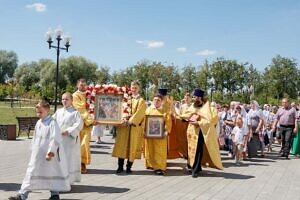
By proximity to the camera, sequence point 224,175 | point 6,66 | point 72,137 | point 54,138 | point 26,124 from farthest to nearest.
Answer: point 6,66 → point 26,124 → point 224,175 → point 72,137 → point 54,138

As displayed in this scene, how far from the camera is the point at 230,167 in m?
12.7

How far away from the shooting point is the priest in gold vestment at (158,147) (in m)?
11.0

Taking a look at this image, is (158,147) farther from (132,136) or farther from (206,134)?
(206,134)

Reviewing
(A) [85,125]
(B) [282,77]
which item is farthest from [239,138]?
(B) [282,77]

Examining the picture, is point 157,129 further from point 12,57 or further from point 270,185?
point 12,57

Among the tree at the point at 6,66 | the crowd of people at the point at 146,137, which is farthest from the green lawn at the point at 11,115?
the tree at the point at 6,66

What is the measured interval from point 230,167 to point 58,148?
21.1 ft

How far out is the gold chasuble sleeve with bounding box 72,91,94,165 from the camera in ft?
34.8

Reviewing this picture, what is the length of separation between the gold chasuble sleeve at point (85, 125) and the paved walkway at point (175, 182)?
0.43 metres

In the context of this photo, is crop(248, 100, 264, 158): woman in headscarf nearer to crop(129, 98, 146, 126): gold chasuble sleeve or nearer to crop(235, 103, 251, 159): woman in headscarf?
crop(235, 103, 251, 159): woman in headscarf

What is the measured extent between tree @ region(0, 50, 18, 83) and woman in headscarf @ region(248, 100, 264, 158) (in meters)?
97.2

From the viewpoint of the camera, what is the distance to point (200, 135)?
10.9m

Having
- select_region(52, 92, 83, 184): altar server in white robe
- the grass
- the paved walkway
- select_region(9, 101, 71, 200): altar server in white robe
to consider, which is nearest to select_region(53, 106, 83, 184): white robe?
select_region(52, 92, 83, 184): altar server in white robe

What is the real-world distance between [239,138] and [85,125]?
5060mm
